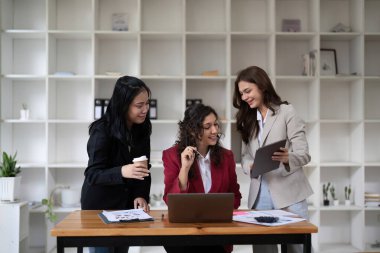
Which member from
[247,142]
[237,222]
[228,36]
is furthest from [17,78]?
[237,222]

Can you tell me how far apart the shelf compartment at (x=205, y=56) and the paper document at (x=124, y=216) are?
2.58m

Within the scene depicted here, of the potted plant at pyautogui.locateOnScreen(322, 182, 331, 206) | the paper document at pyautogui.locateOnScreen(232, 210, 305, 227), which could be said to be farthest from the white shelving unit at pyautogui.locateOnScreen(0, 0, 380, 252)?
the paper document at pyautogui.locateOnScreen(232, 210, 305, 227)

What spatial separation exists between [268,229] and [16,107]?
11.1ft

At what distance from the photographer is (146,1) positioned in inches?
178

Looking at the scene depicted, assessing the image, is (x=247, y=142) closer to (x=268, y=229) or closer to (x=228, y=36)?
(x=268, y=229)

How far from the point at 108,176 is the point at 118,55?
254 centimetres

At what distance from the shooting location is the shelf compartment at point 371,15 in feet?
15.1

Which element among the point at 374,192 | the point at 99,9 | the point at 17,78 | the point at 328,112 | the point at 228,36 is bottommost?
the point at 374,192

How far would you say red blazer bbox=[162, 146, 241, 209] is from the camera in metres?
2.41

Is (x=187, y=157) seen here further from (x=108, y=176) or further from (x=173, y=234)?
(x=173, y=234)

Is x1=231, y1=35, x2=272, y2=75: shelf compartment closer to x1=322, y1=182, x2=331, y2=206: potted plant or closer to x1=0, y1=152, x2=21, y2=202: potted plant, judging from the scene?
x1=322, y1=182, x2=331, y2=206: potted plant

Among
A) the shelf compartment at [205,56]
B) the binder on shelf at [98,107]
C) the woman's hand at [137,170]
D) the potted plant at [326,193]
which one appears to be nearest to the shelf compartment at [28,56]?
the binder on shelf at [98,107]

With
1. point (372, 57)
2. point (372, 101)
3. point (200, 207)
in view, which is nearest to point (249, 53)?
point (372, 57)

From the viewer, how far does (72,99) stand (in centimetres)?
452
